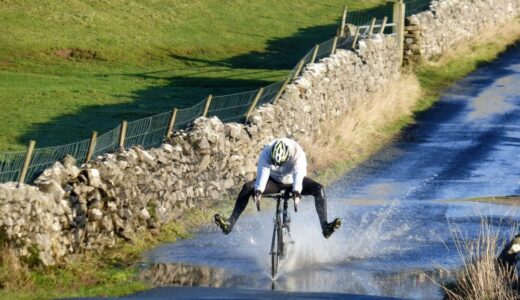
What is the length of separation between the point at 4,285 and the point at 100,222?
10.6 feet

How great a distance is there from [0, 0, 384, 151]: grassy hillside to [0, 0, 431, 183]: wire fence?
2307 millimetres

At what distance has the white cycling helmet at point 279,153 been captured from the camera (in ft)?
59.1

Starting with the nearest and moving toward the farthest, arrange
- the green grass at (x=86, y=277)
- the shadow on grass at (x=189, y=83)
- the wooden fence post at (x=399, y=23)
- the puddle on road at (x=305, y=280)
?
the green grass at (x=86, y=277), the puddle on road at (x=305, y=280), the shadow on grass at (x=189, y=83), the wooden fence post at (x=399, y=23)

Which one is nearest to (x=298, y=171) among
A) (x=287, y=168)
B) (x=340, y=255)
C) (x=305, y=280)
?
(x=287, y=168)

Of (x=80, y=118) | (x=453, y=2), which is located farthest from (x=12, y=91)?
(x=453, y=2)

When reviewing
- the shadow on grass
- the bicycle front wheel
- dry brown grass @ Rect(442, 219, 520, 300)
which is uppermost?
the shadow on grass

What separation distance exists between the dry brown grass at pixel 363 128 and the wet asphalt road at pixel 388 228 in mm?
553

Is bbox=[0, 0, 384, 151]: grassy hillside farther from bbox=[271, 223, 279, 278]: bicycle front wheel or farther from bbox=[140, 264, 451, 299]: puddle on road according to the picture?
bbox=[271, 223, 279, 278]: bicycle front wheel

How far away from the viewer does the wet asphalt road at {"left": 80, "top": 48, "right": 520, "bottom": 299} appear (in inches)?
719

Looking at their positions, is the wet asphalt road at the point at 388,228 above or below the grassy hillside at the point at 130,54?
below

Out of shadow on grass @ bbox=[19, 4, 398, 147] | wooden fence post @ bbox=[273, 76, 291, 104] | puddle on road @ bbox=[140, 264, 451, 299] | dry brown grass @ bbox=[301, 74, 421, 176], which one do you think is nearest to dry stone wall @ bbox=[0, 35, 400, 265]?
wooden fence post @ bbox=[273, 76, 291, 104]

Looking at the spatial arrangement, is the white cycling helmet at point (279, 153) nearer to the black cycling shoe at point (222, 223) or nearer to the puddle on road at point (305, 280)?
the black cycling shoe at point (222, 223)

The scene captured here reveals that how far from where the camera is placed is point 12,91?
40.4 metres

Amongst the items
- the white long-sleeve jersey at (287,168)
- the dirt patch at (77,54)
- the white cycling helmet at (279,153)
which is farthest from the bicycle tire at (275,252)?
the dirt patch at (77,54)
